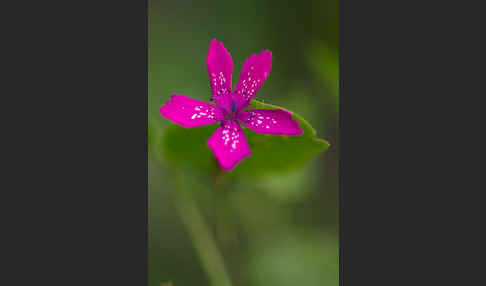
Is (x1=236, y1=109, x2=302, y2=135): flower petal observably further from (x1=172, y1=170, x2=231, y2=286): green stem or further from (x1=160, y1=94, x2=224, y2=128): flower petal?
(x1=172, y1=170, x2=231, y2=286): green stem

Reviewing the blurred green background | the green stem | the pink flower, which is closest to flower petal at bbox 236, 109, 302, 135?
the pink flower

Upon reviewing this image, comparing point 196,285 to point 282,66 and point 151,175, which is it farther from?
point 282,66

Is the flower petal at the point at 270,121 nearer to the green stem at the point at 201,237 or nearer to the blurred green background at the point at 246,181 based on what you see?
the blurred green background at the point at 246,181

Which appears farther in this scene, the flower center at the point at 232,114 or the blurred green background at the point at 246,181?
the blurred green background at the point at 246,181

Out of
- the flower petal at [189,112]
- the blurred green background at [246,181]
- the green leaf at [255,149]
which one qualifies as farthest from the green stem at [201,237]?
the flower petal at [189,112]

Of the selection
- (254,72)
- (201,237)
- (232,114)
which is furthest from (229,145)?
(201,237)

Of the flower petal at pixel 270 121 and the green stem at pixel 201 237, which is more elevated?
the flower petal at pixel 270 121

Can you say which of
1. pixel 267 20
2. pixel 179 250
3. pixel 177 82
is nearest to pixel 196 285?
pixel 179 250
